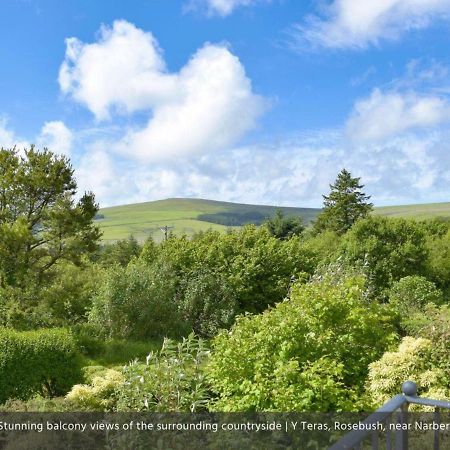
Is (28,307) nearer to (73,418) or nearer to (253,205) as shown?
(73,418)

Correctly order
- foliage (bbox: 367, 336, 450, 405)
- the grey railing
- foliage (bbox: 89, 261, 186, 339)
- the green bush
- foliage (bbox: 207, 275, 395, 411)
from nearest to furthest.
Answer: the grey railing → foliage (bbox: 207, 275, 395, 411) → foliage (bbox: 367, 336, 450, 405) → the green bush → foliage (bbox: 89, 261, 186, 339)

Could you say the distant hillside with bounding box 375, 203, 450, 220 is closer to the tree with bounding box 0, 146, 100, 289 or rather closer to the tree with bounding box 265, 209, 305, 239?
the tree with bounding box 265, 209, 305, 239

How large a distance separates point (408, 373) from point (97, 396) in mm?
4546

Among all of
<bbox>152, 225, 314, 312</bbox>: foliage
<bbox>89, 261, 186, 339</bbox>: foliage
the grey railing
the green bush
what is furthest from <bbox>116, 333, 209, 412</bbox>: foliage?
<bbox>152, 225, 314, 312</bbox>: foliage

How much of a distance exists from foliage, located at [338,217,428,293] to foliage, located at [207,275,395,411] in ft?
57.1

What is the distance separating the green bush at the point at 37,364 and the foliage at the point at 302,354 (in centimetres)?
382

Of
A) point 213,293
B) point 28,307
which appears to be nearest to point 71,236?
point 28,307

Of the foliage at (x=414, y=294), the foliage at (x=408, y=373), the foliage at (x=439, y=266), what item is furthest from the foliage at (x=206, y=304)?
the foliage at (x=439, y=266)

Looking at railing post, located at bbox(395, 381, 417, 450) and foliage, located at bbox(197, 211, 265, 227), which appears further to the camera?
foliage, located at bbox(197, 211, 265, 227)

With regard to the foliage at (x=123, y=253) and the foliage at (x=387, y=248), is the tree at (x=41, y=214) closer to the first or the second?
the foliage at (x=387, y=248)

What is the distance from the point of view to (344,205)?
4431 centimetres

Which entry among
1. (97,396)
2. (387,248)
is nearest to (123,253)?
(387,248)

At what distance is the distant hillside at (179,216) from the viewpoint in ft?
436

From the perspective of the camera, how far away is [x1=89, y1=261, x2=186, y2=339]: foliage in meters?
16.7
